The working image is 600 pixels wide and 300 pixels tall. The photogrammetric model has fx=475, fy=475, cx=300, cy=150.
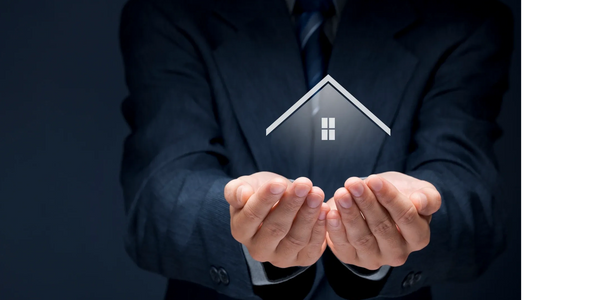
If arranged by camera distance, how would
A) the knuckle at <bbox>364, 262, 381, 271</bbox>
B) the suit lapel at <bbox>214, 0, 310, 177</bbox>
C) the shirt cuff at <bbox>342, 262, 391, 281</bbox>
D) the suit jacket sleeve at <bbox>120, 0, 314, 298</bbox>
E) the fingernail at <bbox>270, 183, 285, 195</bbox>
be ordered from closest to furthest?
the fingernail at <bbox>270, 183, 285, 195</bbox> < the knuckle at <bbox>364, 262, 381, 271</bbox> < the shirt cuff at <bbox>342, 262, 391, 281</bbox> < the suit jacket sleeve at <bbox>120, 0, 314, 298</bbox> < the suit lapel at <bbox>214, 0, 310, 177</bbox>

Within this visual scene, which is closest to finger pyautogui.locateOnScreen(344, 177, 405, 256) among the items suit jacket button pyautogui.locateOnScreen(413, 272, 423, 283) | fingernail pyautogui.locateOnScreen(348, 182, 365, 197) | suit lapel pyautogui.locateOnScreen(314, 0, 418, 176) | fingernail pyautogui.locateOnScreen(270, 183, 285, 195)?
fingernail pyautogui.locateOnScreen(348, 182, 365, 197)

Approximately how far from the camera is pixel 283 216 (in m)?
0.97

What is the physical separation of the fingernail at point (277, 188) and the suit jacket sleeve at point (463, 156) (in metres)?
0.59

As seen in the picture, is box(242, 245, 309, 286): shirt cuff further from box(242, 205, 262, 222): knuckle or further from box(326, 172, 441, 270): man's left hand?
box(242, 205, 262, 222): knuckle

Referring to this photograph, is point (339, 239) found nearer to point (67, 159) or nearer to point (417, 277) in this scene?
point (417, 277)

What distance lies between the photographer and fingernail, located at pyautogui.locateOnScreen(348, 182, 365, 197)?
2.97ft

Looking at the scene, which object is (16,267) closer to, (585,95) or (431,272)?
(431,272)

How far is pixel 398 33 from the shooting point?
1.63 meters

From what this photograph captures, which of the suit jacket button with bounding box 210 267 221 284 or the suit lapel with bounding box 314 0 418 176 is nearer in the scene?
the suit jacket button with bounding box 210 267 221 284

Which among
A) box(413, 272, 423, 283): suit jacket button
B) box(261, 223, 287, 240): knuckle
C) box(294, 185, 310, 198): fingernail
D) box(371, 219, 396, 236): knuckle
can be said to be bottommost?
box(413, 272, 423, 283): suit jacket button

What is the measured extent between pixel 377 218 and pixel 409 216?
0.06 m

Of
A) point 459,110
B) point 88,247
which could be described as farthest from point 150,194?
point 459,110

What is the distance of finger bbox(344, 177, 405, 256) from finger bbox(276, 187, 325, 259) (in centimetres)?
7

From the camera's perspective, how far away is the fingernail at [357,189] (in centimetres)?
90
